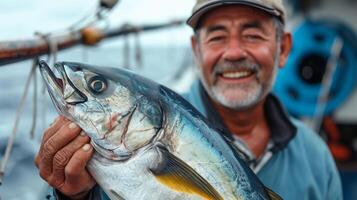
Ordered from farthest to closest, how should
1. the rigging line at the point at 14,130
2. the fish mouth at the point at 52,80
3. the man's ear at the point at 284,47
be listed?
the man's ear at the point at 284,47 → the rigging line at the point at 14,130 → the fish mouth at the point at 52,80

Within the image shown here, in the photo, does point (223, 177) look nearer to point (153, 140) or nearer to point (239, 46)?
point (153, 140)

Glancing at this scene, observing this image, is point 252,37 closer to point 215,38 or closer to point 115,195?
point 215,38

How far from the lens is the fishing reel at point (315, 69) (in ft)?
18.9

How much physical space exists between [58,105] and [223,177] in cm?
58

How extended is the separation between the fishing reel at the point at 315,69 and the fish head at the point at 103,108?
4211 millimetres

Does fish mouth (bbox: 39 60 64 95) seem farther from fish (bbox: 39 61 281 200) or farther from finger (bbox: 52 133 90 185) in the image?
finger (bbox: 52 133 90 185)

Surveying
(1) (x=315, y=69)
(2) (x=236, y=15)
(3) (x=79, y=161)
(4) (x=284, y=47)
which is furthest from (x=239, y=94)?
(1) (x=315, y=69)

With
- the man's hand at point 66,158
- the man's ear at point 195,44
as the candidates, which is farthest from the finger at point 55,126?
the man's ear at point 195,44

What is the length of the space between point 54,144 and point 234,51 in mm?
1108

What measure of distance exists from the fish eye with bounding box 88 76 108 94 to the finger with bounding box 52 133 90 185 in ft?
0.49

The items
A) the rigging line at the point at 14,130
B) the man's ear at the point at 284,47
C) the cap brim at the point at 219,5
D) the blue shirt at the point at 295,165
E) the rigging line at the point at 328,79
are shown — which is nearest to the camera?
the rigging line at the point at 14,130

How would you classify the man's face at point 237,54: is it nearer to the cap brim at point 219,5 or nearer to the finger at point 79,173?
the cap brim at point 219,5

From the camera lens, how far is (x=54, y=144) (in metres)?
1.86

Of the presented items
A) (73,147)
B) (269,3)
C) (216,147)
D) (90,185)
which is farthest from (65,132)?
(269,3)
